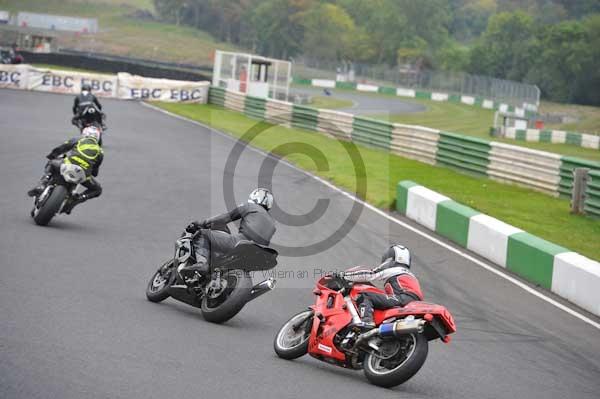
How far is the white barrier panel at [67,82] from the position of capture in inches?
1606

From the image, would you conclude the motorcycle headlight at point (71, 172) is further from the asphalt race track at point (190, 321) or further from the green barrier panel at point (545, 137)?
the green barrier panel at point (545, 137)

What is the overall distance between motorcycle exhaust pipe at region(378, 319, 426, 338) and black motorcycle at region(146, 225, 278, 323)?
161 centimetres

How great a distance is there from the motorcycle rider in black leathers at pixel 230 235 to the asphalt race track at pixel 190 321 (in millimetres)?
530

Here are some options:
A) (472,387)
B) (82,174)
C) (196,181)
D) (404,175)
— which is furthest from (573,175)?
(472,387)

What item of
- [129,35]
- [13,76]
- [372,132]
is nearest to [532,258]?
[372,132]

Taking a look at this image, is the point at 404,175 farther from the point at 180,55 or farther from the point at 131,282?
the point at 180,55

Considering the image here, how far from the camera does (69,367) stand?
6.75m

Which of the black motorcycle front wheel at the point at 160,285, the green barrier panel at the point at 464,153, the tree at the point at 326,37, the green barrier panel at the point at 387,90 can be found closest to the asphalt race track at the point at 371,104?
the green barrier panel at the point at 387,90

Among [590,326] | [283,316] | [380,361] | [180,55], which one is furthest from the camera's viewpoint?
[180,55]

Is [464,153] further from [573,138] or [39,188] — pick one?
[573,138]

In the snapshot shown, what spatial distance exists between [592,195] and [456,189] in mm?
3275

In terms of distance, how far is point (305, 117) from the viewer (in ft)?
110

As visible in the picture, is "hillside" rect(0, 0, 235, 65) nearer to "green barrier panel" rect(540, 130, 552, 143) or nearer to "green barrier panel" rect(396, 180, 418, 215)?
"green barrier panel" rect(540, 130, 552, 143)

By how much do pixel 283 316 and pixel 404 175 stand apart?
13932mm
